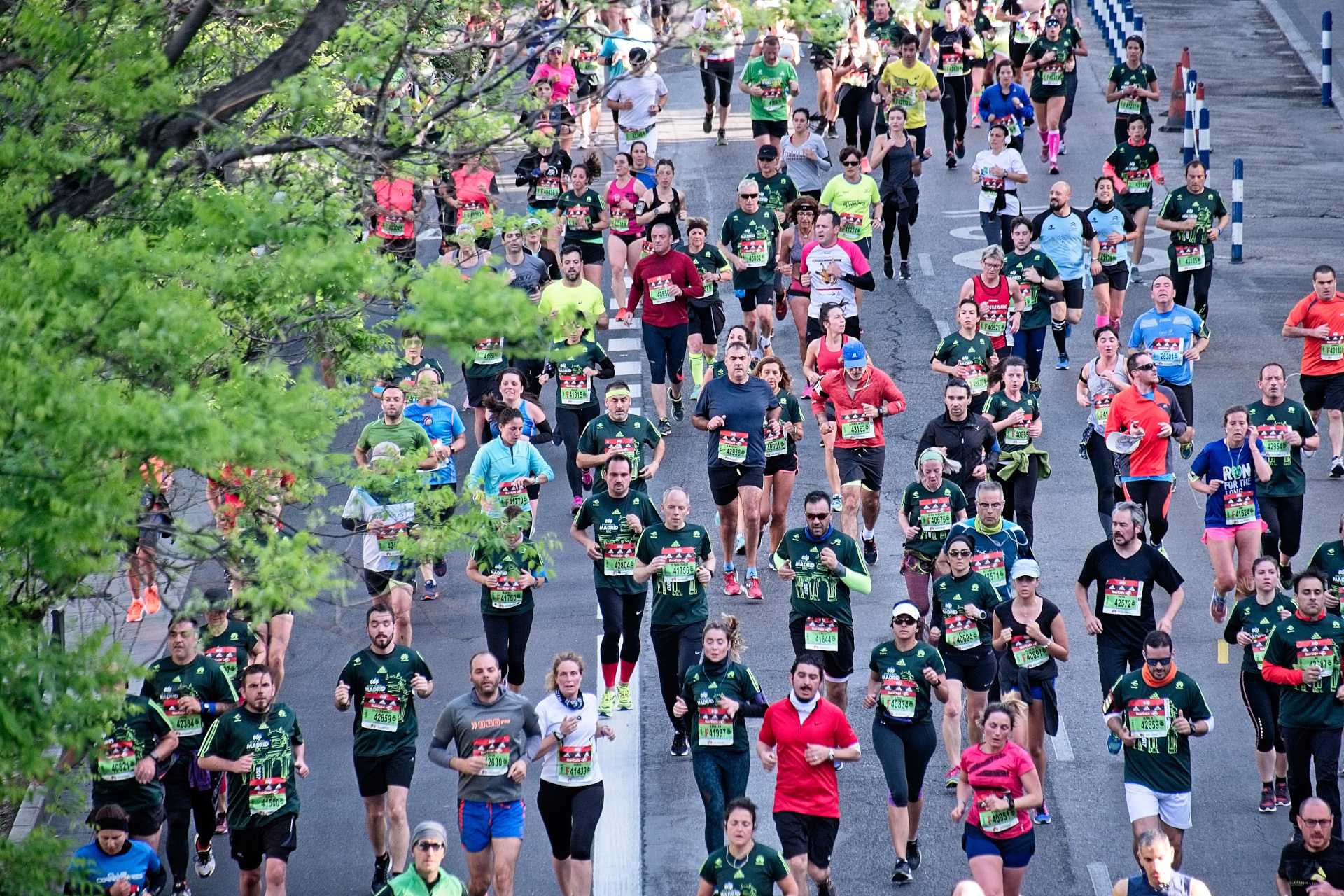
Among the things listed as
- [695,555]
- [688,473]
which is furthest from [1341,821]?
[688,473]

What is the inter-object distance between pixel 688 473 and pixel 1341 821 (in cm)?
748

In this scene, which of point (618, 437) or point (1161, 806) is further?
point (618, 437)

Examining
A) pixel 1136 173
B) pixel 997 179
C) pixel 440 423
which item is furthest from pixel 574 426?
pixel 1136 173

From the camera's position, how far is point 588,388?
653 inches

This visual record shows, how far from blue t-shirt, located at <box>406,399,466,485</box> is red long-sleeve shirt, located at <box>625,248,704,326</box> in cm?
283

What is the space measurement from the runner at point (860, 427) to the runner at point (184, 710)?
5.77 m

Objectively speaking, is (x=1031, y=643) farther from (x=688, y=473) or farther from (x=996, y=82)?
(x=996, y=82)

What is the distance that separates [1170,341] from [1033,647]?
5.73m

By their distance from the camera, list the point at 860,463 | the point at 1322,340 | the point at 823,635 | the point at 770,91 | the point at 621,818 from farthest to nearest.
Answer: the point at 770,91
the point at 1322,340
the point at 860,463
the point at 823,635
the point at 621,818

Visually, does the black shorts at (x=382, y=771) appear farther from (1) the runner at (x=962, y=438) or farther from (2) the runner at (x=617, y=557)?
(1) the runner at (x=962, y=438)

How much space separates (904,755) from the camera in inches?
459

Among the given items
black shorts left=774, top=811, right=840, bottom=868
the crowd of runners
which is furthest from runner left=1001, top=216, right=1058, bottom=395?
black shorts left=774, top=811, right=840, bottom=868

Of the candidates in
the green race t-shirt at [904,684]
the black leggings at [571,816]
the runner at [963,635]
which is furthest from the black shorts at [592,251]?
the black leggings at [571,816]

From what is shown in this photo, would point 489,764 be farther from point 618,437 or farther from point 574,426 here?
point 574,426
